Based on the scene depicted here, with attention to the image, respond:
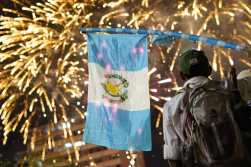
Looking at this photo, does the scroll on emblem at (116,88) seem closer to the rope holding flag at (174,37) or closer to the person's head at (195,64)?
the rope holding flag at (174,37)

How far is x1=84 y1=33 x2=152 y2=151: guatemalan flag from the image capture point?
6.22 meters

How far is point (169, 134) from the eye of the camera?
4.31 metres

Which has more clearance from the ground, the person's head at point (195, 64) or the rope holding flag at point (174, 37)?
the rope holding flag at point (174, 37)

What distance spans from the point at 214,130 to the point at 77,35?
9.25 metres

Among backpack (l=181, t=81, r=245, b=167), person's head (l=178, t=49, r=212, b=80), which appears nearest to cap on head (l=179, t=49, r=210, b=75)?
person's head (l=178, t=49, r=212, b=80)

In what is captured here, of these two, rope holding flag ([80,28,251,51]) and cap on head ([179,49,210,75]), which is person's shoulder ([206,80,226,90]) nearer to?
cap on head ([179,49,210,75])

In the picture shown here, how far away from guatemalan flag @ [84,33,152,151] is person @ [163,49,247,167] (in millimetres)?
1841

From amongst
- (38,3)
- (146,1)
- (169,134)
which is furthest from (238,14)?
(169,134)

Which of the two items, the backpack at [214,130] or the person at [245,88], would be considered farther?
the person at [245,88]

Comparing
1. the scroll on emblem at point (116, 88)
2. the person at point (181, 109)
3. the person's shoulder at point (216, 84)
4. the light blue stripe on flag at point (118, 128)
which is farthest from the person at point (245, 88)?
the scroll on emblem at point (116, 88)

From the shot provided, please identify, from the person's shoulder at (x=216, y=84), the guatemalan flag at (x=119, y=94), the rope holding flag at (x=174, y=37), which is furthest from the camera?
the guatemalan flag at (x=119, y=94)

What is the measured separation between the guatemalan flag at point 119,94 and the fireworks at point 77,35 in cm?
548

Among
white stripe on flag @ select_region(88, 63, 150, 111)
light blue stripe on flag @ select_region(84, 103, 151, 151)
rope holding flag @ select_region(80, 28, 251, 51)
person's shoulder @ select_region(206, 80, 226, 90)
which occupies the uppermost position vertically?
rope holding flag @ select_region(80, 28, 251, 51)

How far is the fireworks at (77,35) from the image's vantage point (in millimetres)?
12344
